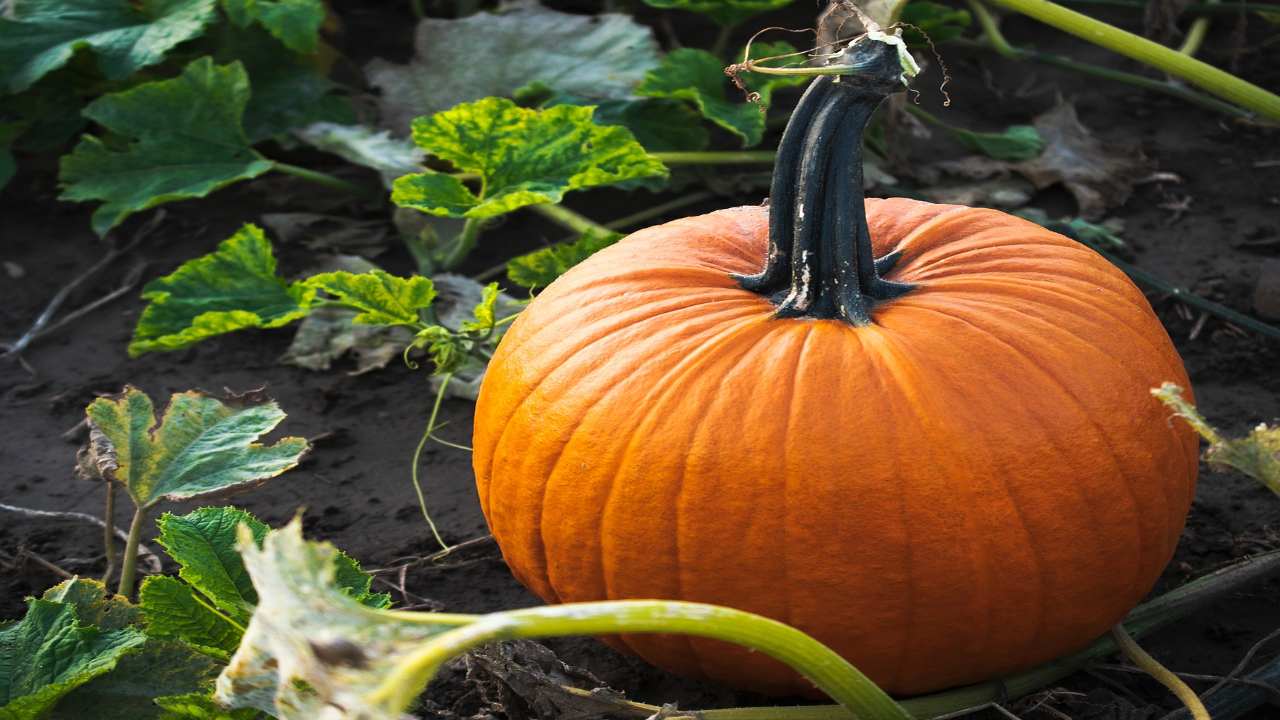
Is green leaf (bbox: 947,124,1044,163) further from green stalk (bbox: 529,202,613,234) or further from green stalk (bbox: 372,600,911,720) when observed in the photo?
green stalk (bbox: 372,600,911,720)

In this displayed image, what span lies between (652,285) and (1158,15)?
2.35 meters

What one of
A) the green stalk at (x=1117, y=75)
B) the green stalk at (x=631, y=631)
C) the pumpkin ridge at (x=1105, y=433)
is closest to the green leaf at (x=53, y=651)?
the green stalk at (x=631, y=631)

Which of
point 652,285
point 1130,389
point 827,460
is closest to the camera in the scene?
point 827,460

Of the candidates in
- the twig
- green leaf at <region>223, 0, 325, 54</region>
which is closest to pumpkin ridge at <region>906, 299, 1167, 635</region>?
the twig

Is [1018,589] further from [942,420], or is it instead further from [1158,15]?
[1158,15]

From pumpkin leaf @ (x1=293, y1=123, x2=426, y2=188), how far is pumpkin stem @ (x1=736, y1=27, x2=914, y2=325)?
161cm

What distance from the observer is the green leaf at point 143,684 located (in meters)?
1.76

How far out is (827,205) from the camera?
183 centimetres

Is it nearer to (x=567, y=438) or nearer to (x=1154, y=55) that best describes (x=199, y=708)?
(x=567, y=438)

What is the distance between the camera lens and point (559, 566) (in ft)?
6.09

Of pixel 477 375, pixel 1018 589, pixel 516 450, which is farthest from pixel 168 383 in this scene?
pixel 1018 589

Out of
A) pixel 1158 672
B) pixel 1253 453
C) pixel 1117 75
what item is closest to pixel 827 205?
pixel 1253 453

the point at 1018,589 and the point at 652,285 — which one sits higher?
the point at 652,285

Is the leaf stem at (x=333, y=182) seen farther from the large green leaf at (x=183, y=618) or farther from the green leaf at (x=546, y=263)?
the large green leaf at (x=183, y=618)
